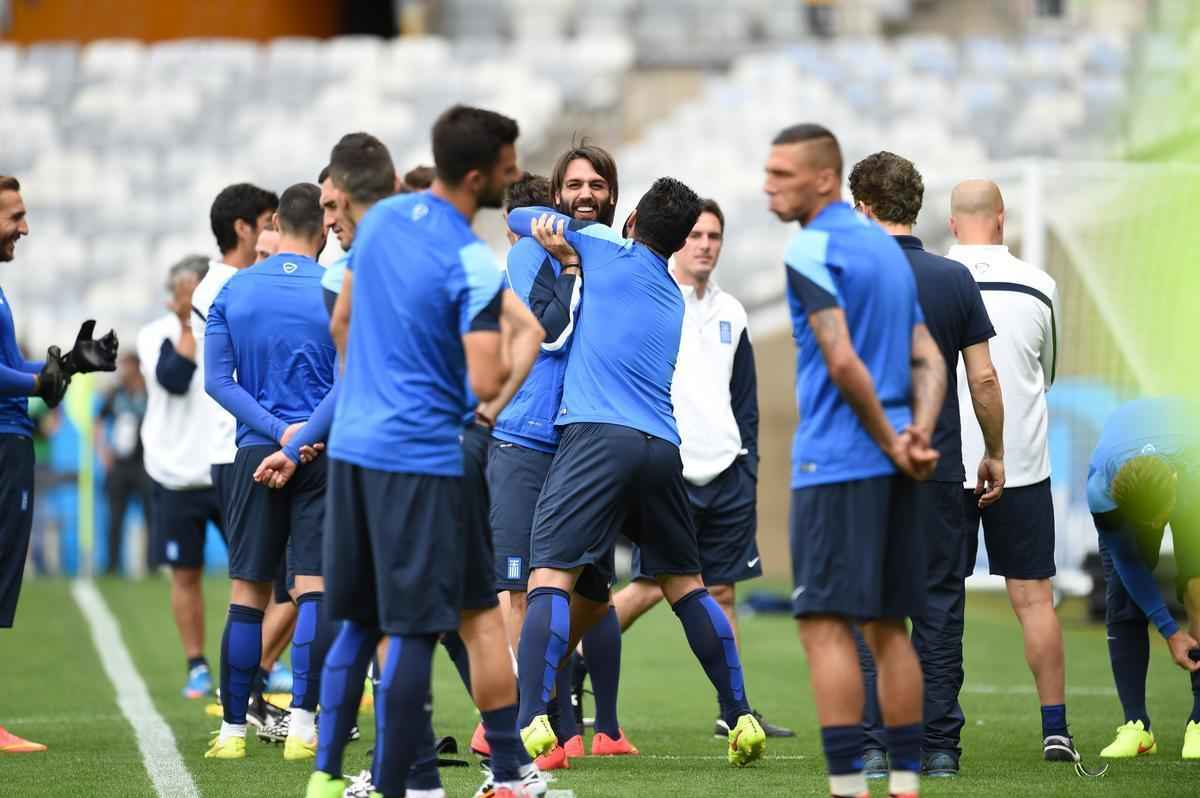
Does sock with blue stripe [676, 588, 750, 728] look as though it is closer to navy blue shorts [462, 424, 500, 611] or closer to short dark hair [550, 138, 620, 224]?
short dark hair [550, 138, 620, 224]

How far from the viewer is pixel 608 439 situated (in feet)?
21.1

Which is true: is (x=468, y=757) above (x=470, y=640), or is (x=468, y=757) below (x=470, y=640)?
below

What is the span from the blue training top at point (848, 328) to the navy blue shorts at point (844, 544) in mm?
51

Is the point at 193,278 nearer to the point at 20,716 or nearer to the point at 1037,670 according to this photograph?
the point at 20,716

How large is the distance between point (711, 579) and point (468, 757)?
5.22 ft

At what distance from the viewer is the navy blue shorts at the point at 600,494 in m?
6.43

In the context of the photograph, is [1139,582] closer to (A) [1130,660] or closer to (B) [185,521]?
(A) [1130,660]

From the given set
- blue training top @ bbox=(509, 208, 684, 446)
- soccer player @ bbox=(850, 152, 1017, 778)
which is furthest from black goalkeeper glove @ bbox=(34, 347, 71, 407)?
soccer player @ bbox=(850, 152, 1017, 778)

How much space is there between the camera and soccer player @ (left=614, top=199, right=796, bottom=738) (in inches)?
328

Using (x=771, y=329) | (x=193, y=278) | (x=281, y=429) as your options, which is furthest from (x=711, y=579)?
(x=771, y=329)

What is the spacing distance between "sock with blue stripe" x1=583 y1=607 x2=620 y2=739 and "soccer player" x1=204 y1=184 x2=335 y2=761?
44.0 inches

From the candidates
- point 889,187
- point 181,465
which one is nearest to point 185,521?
point 181,465

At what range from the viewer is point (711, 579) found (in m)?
8.26

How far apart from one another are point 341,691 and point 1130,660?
3675mm
